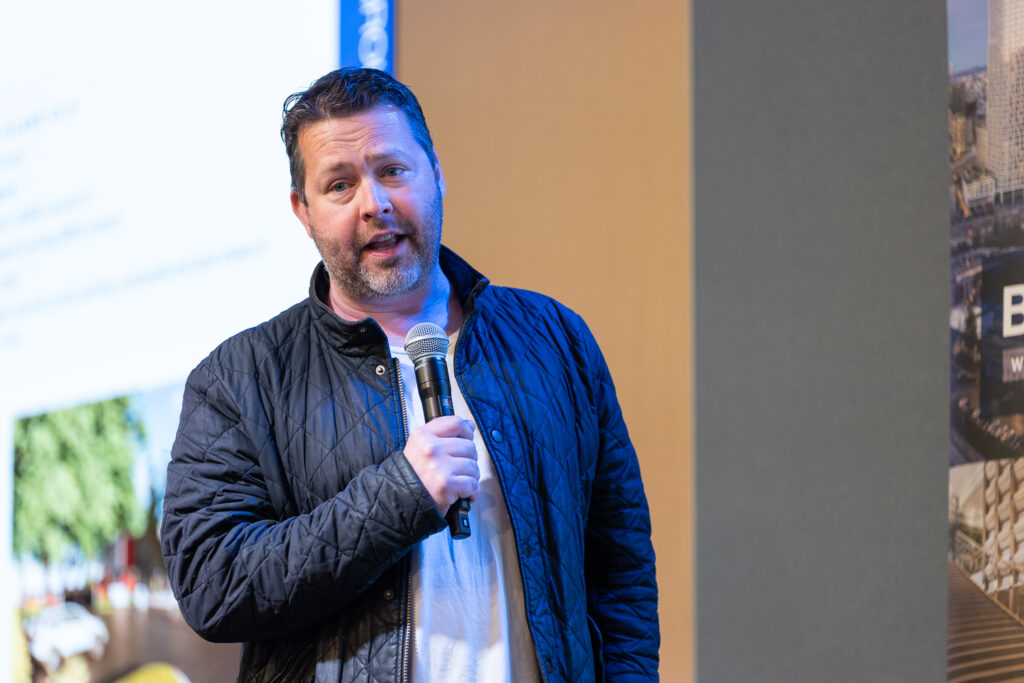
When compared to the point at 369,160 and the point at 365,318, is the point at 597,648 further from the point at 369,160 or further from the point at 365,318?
the point at 369,160

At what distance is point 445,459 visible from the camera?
132 cm

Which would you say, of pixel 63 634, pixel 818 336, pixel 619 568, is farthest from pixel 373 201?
pixel 63 634

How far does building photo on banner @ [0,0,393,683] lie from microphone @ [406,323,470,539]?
145 centimetres

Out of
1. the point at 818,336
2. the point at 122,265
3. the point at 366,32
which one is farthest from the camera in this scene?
the point at 122,265

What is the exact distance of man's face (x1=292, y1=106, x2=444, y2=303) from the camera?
59.8 inches

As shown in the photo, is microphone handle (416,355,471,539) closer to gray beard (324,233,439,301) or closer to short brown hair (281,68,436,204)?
gray beard (324,233,439,301)

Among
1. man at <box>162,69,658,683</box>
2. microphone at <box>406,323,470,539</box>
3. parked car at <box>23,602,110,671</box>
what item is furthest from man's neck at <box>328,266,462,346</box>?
parked car at <box>23,602,110,671</box>

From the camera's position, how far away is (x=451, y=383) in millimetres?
1565

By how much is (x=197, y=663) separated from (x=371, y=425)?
202 centimetres

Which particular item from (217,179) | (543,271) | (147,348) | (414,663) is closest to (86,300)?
(147,348)

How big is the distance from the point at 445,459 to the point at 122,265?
234 centimetres

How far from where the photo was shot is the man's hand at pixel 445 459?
1305 mm

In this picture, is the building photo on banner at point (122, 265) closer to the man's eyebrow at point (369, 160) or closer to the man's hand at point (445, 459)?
the man's eyebrow at point (369, 160)

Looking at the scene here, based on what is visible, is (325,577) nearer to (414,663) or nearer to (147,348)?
(414,663)
